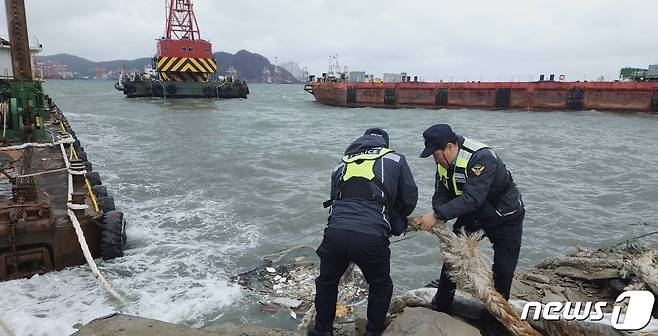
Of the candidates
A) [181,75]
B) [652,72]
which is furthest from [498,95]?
[181,75]

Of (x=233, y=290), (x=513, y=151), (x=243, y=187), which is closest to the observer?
(x=233, y=290)

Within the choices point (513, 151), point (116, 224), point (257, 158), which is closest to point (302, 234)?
point (116, 224)

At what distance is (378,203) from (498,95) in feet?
127

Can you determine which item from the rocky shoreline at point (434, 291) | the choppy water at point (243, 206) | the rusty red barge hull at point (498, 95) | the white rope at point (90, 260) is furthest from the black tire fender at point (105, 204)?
the rusty red barge hull at point (498, 95)

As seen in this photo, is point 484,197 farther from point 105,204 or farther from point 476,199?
point 105,204

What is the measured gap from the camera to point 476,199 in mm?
3125

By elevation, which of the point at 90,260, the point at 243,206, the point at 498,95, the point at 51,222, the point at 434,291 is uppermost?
the point at 498,95

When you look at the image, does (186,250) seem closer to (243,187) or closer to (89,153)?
(243,187)

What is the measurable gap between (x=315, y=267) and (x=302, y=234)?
1.65 metres

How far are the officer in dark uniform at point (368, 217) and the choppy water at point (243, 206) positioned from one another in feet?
6.08

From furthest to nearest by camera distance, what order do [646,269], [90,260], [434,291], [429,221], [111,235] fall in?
[111,235], [90,260], [434,291], [646,269], [429,221]

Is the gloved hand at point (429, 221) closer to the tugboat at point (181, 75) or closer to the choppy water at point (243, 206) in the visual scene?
the choppy water at point (243, 206)

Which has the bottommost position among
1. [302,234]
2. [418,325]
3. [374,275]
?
[302,234]

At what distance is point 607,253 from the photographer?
579 centimetres
